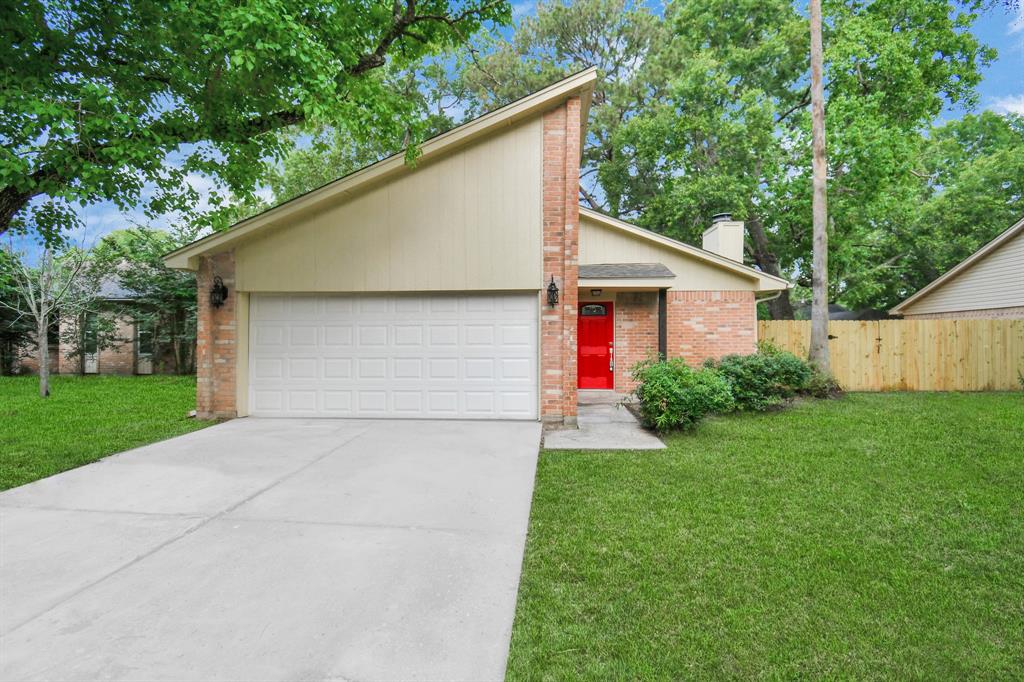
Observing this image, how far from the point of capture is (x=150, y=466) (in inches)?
204

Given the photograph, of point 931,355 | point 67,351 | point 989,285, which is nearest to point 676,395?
point 931,355

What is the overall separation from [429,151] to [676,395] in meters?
5.14

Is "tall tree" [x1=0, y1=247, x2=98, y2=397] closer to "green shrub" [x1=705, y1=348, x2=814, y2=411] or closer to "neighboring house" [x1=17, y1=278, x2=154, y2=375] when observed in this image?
"neighboring house" [x1=17, y1=278, x2=154, y2=375]

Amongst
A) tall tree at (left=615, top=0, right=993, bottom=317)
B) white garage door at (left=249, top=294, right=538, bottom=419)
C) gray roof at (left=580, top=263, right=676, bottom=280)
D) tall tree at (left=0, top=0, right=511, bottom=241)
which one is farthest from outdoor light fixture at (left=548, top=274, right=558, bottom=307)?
tall tree at (left=615, top=0, right=993, bottom=317)

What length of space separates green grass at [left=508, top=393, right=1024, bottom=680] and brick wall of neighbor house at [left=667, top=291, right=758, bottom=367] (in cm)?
526

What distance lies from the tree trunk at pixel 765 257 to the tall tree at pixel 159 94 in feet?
50.4

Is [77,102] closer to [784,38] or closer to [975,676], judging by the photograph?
[975,676]

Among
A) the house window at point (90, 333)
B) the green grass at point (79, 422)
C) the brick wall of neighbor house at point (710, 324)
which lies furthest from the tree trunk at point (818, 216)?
the house window at point (90, 333)

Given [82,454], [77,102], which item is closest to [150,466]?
[82,454]

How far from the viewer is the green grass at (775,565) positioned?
2279 mm

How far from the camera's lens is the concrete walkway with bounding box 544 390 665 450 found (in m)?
6.33

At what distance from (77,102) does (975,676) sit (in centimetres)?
857

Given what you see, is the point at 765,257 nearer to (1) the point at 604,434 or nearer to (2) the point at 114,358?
(1) the point at 604,434

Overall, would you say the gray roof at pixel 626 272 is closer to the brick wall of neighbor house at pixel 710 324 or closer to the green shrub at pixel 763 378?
the brick wall of neighbor house at pixel 710 324
